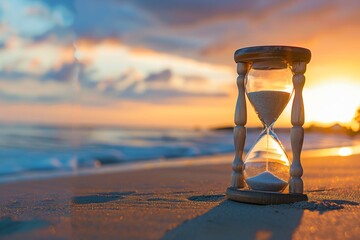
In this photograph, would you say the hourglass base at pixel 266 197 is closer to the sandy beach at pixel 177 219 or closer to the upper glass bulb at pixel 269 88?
the sandy beach at pixel 177 219

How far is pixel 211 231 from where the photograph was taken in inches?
106

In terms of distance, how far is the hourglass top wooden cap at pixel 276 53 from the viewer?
342 cm

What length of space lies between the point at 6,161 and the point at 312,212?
854cm

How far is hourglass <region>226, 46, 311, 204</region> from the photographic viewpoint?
11.2ft

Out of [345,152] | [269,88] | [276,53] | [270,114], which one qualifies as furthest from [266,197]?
[345,152]

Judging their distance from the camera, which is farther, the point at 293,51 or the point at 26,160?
the point at 26,160

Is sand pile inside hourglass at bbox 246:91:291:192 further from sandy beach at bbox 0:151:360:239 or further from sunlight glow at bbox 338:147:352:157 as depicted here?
sunlight glow at bbox 338:147:352:157

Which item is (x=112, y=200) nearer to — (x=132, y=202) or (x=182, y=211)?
(x=132, y=202)

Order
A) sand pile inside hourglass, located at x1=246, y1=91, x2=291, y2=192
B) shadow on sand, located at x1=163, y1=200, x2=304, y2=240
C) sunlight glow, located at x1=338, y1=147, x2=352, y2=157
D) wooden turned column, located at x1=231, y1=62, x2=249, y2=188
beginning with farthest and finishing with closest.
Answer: sunlight glow, located at x1=338, y1=147, x2=352, y2=157
wooden turned column, located at x1=231, y1=62, x2=249, y2=188
sand pile inside hourglass, located at x1=246, y1=91, x2=291, y2=192
shadow on sand, located at x1=163, y1=200, x2=304, y2=240

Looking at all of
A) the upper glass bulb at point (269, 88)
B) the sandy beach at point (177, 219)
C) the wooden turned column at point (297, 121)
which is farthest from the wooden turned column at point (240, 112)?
the sandy beach at point (177, 219)

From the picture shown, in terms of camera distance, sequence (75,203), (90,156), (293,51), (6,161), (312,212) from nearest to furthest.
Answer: (312,212)
(293,51)
(75,203)
(6,161)
(90,156)

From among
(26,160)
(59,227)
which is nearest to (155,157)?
(26,160)

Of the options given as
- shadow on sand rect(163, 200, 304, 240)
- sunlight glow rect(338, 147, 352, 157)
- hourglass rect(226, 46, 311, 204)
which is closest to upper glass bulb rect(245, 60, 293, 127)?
hourglass rect(226, 46, 311, 204)

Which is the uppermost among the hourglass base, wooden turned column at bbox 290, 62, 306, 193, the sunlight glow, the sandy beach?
wooden turned column at bbox 290, 62, 306, 193
